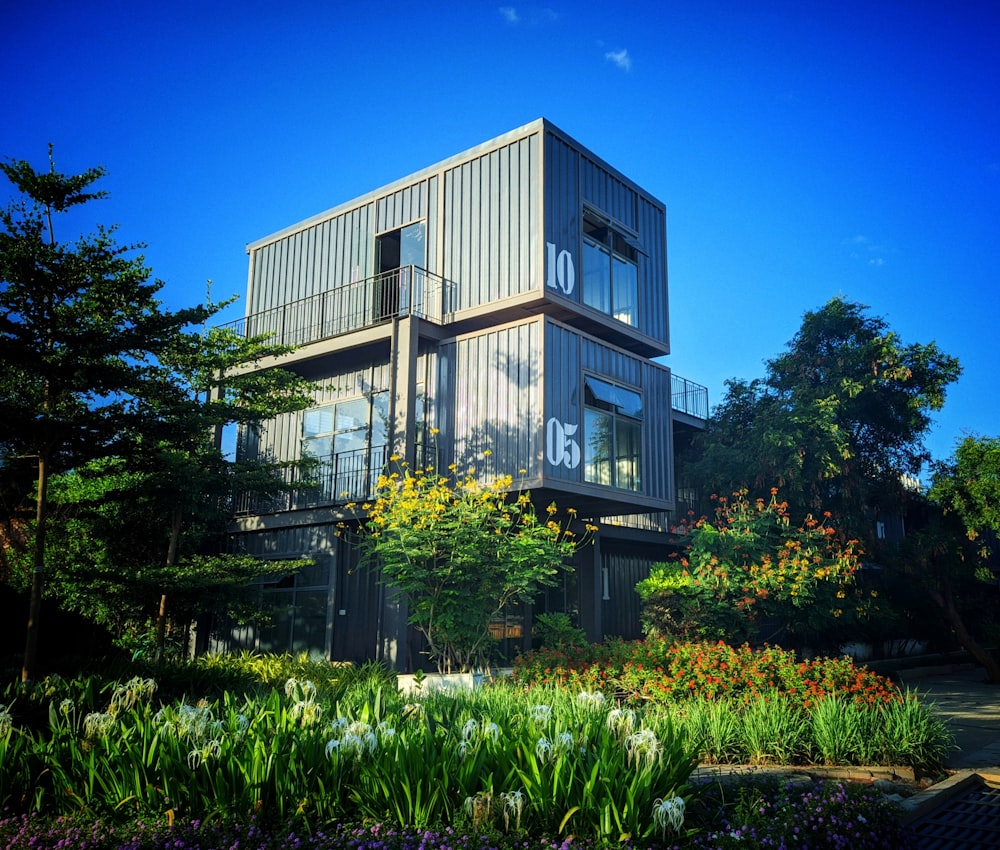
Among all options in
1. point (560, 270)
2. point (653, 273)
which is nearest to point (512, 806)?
point (560, 270)

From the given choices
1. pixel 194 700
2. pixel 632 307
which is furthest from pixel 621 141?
pixel 194 700

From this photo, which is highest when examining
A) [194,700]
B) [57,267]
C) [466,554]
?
[57,267]

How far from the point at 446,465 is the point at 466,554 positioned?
11.8 ft

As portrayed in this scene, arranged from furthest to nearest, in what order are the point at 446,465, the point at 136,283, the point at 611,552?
the point at 611,552, the point at 446,465, the point at 136,283

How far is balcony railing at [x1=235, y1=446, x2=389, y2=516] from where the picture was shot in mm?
16750

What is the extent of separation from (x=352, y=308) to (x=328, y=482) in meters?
3.95

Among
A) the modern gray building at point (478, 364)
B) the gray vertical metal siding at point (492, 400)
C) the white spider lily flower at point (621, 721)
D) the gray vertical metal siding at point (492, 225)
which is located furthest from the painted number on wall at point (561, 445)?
the white spider lily flower at point (621, 721)

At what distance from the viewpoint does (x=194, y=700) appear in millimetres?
9445

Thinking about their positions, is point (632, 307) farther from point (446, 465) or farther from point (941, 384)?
point (941, 384)

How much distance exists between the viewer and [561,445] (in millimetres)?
15242

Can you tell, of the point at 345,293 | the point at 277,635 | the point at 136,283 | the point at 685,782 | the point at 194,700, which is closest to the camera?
the point at 685,782

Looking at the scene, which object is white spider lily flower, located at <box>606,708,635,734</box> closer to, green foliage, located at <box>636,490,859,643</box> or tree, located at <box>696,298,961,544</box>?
green foliage, located at <box>636,490,859,643</box>

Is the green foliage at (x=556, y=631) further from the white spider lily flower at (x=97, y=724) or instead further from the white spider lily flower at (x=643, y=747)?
the white spider lily flower at (x=643, y=747)

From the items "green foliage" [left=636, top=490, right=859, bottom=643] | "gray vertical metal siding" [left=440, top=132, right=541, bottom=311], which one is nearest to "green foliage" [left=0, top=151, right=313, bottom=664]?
"gray vertical metal siding" [left=440, top=132, right=541, bottom=311]
